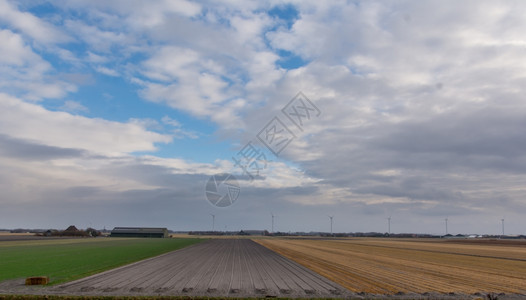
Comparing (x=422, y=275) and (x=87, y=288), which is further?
(x=422, y=275)

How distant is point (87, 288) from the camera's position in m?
25.2

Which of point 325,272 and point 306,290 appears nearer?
point 306,290

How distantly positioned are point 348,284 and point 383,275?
7.56 metres

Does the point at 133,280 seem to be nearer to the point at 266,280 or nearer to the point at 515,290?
the point at 266,280

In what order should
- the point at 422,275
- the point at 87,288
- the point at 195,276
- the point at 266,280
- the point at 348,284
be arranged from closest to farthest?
the point at 87,288, the point at 348,284, the point at 266,280, the point at 195,276, the point at 422,275

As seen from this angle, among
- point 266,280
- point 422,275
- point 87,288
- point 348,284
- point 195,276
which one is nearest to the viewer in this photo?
point 87,288

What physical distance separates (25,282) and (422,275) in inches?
1172

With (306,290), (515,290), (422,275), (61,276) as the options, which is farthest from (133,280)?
(515,290)

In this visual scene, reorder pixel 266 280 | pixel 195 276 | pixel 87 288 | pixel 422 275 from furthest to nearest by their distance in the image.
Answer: pixel 422 275, pixel 195 276, pixel 266 280, pixel 87 288

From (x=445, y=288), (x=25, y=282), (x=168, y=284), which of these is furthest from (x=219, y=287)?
(x=445, y=288)

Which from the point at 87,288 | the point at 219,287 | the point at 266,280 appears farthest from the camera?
→ the point at 266,280

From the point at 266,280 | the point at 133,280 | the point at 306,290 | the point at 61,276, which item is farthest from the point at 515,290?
the point at 61,276

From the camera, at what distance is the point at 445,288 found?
90.9 feet

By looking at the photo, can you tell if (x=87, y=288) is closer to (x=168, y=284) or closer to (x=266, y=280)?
(x=168, y=284)
